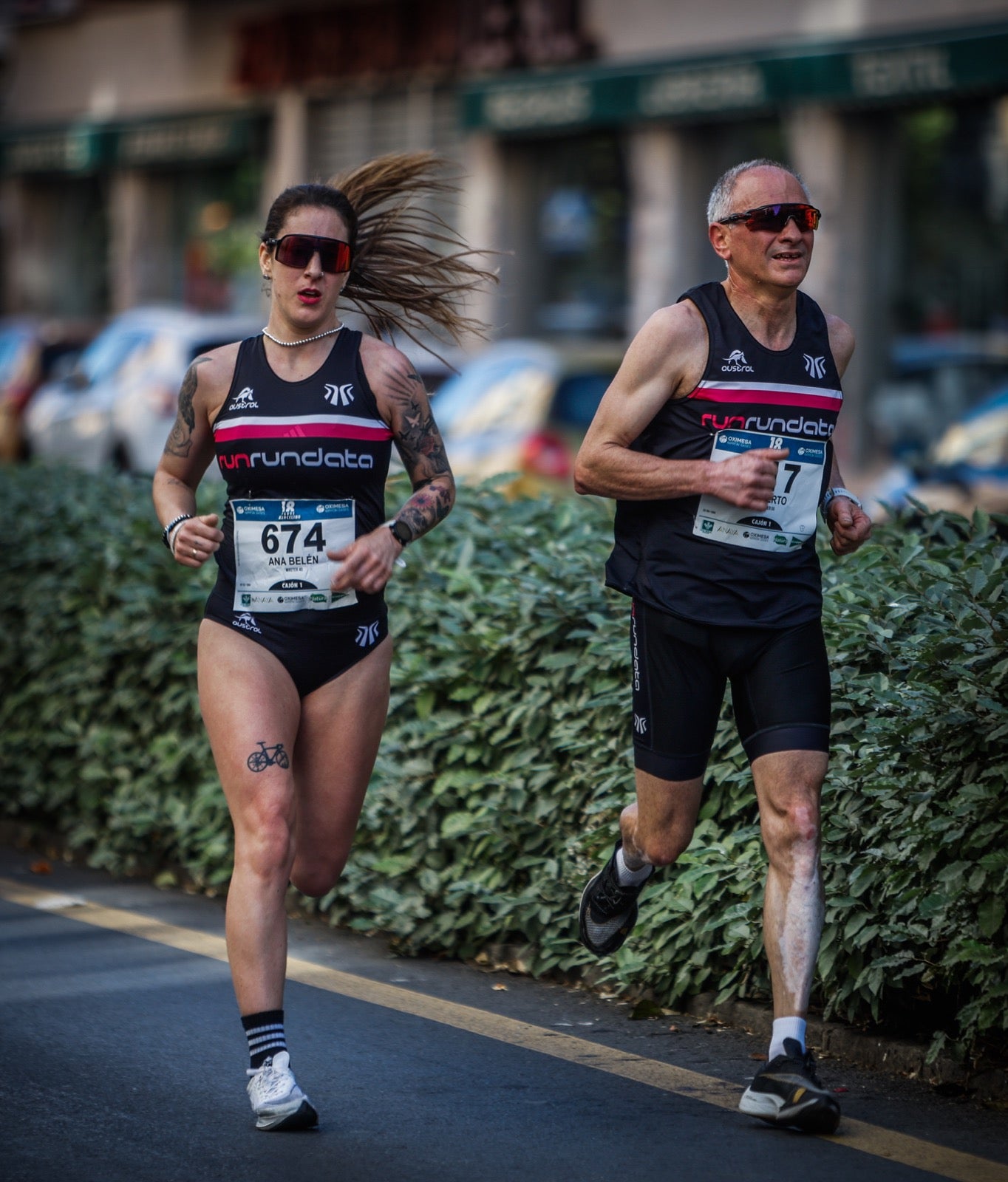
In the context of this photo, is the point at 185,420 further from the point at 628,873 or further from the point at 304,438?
the point at 628,873

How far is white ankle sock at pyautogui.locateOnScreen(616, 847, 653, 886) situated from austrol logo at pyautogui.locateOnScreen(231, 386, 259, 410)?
1442 millimetres

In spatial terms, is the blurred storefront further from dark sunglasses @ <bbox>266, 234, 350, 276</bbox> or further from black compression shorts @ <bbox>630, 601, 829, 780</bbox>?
black compression shorts @ <bbox>630, 601, 829, 780</bbox>

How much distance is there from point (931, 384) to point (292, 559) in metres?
15.3

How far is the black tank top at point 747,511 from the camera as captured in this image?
4.62 metres

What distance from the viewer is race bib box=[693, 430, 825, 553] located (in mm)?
4633

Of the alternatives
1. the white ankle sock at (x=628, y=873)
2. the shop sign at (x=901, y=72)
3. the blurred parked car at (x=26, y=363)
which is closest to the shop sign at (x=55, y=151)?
the blurred parked car at (x=26, y=363)

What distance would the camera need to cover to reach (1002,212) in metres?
19.8

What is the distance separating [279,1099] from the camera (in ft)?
14.3

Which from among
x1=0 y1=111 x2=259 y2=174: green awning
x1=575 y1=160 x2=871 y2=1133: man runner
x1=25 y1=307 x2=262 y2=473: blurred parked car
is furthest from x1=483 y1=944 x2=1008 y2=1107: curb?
x1=0 y1=111 x2=259 y2=174: green awning

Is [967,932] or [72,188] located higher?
[72,188]

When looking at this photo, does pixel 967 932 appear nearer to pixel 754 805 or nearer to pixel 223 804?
pixel 754 805

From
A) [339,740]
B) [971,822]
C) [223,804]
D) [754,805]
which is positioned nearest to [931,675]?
[971,822]

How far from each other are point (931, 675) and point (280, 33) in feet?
79.9

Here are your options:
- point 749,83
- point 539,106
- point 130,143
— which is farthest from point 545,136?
point 130,143
